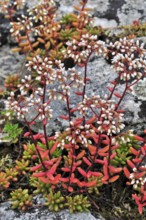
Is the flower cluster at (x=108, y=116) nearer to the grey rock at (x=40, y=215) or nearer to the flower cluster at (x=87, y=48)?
the flower cluster at (x=87, y=48)

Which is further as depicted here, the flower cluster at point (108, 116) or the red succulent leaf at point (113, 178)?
the red succulent leaf at point (113, 178)

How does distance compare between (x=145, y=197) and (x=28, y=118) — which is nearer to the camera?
(x=145, y=197)

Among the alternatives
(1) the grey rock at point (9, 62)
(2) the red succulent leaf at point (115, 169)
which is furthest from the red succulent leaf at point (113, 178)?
(1) the grey rock at point (9, 62)

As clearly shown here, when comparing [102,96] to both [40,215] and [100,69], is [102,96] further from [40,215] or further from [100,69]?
[40,215]

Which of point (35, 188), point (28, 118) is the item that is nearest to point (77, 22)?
point (28, 118)

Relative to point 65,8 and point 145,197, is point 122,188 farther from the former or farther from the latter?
point 65,8

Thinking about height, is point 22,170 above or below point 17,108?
below

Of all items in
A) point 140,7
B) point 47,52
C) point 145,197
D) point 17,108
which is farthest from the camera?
point 140,7

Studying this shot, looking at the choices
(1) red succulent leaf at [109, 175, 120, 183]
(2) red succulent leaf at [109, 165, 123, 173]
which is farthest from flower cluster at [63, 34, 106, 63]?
(1) red succulent leaf at [109, 175, 120, 183]

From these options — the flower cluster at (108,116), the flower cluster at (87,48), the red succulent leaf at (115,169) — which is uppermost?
the flower cluster at (87,48)
